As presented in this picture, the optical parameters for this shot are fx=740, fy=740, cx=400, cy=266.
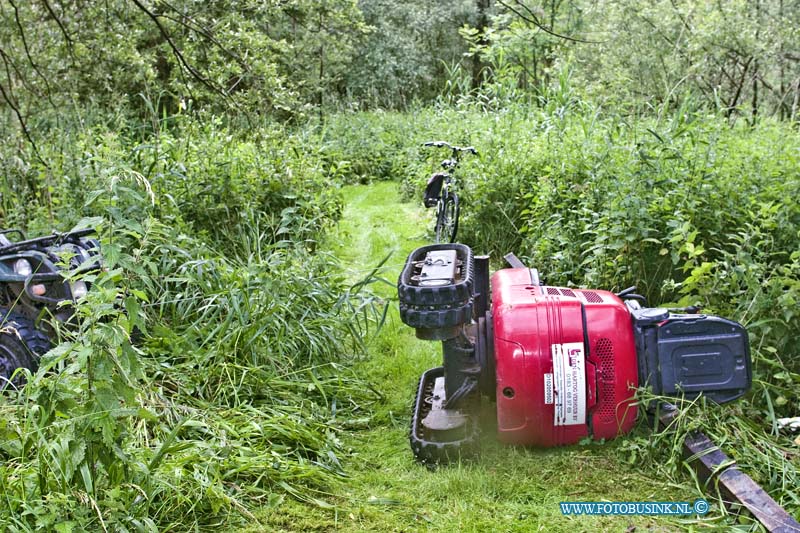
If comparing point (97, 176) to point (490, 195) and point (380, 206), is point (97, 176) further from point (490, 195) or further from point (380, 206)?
point (380, 206)

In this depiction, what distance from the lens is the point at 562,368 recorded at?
3.00 meters

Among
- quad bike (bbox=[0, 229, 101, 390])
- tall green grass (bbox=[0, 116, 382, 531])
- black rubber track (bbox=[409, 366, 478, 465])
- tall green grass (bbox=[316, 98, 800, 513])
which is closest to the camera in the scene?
tall green grass (bbox=[0, 116, 382, 531])

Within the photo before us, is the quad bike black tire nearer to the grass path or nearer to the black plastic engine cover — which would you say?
the grass path

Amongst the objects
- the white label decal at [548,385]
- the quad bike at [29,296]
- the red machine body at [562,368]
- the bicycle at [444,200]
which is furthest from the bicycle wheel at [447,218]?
the white label decal at [548,385]

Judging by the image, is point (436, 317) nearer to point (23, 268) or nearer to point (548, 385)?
point (548, 385)

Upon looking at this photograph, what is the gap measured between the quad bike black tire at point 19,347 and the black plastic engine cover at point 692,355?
119 inches

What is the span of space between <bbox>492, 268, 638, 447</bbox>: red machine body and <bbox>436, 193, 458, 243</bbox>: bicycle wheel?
3169 mm

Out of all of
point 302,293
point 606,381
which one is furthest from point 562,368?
point 302,293

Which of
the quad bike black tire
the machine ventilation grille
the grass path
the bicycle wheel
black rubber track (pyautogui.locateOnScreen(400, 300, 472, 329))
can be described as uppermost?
black rubber track (pyautogui.locateOnScreen(400, 300, 472, 329))

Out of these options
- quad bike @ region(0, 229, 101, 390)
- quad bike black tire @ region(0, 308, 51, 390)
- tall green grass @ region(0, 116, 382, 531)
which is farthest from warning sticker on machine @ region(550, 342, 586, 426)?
quad bike black tire @ region(0, 308, 51, 390)

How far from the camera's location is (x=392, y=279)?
6.06 m

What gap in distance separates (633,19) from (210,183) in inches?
348

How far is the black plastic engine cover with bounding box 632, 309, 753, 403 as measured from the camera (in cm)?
300

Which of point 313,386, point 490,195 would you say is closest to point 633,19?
point 490,195
